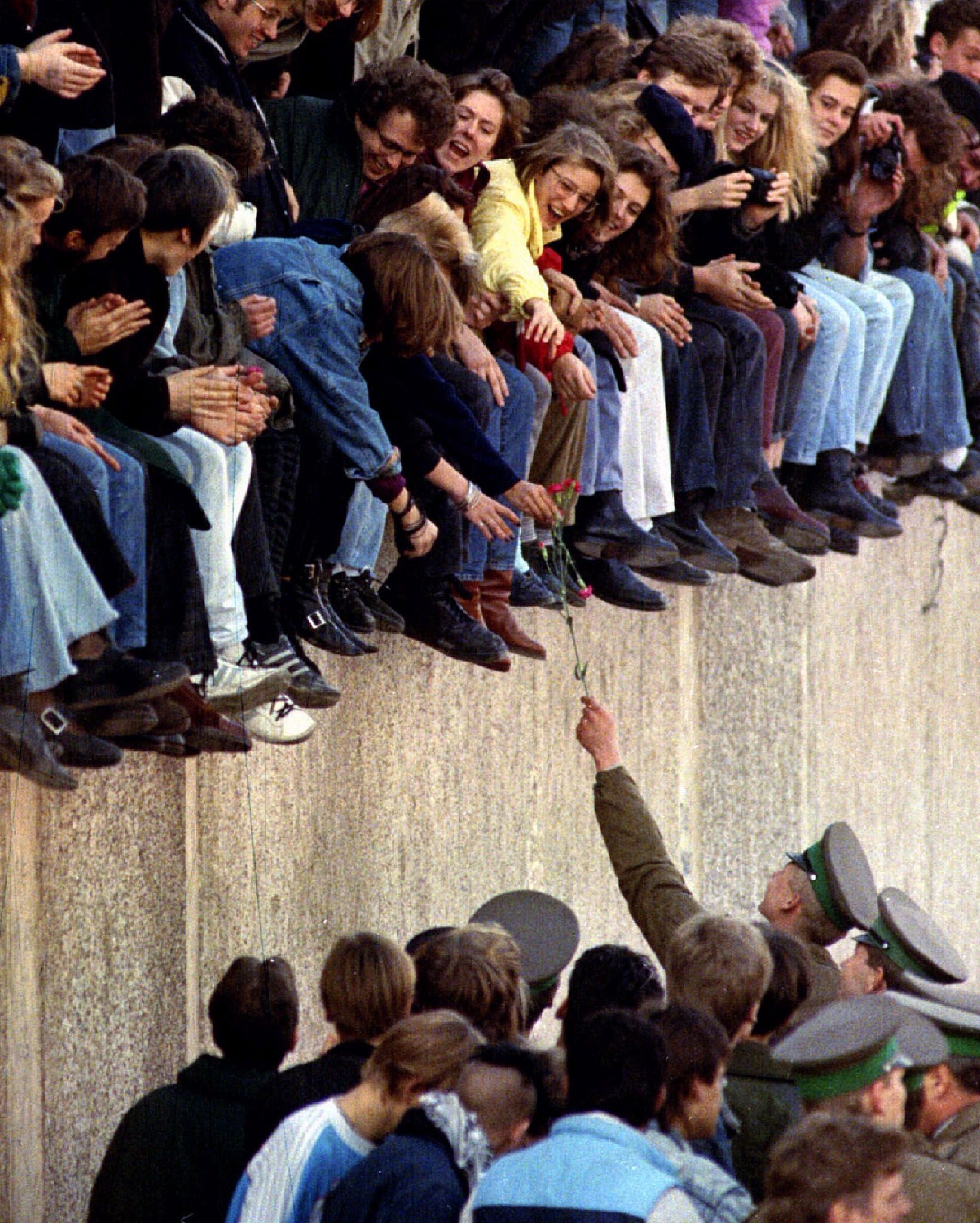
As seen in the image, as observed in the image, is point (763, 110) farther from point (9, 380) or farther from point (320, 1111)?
point (320, 1111)

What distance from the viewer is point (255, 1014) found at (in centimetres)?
508

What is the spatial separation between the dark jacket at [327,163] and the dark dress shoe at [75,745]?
174cm

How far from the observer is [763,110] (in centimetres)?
826

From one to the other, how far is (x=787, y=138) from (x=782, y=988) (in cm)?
422

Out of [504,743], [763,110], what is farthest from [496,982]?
[763,110]

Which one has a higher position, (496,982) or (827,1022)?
(827,1022)

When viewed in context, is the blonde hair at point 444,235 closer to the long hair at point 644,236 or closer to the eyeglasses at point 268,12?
the eyeglasses at point 268,12

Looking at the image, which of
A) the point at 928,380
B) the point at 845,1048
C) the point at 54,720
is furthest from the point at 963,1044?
the point at 928,380

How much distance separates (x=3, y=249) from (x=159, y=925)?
2.13 meters

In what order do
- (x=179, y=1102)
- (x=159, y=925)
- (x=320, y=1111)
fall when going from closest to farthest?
(x=320, y=1111), (x=179, y=1102), (x=159, y=925)

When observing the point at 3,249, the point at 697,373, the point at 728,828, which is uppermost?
the point at 3,249

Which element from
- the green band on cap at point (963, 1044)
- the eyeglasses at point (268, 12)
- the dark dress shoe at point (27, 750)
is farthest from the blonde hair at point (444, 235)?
the green band on cap at point (963, 1044)

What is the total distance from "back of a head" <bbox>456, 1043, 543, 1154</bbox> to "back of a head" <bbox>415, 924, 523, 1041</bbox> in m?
0.45

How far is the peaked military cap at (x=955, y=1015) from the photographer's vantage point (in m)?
4.68
